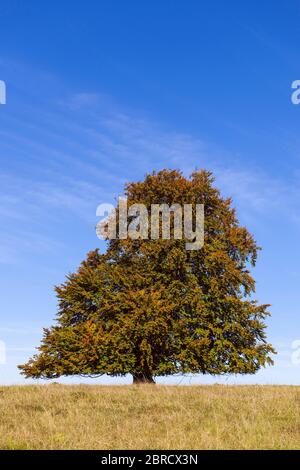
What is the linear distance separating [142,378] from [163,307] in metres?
4.76

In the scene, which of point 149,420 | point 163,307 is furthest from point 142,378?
point 149,420

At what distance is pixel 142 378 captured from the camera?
29.0 metres

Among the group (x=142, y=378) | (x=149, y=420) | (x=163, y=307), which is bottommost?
(x=149, y=420)

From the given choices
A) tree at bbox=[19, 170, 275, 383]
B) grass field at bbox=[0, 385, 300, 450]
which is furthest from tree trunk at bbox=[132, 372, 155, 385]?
grass field at bbox=[0, 385, 300, 450]

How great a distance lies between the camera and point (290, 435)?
1374cm

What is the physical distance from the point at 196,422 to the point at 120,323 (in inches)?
505

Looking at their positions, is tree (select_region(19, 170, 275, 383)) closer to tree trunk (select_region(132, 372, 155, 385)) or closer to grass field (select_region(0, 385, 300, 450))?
tree trunk (select_region(132, 372, 155, 385))

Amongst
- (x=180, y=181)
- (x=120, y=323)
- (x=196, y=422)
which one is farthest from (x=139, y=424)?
(x=180, y=181)

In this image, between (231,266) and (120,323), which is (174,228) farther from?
(120,323)

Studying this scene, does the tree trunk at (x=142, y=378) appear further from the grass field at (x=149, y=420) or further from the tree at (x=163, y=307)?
the grass field at (x=149, y=420)

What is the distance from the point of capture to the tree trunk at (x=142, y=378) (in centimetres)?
2864

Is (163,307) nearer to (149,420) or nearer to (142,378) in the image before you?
(142,378)

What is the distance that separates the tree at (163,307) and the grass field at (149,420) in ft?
17.0
